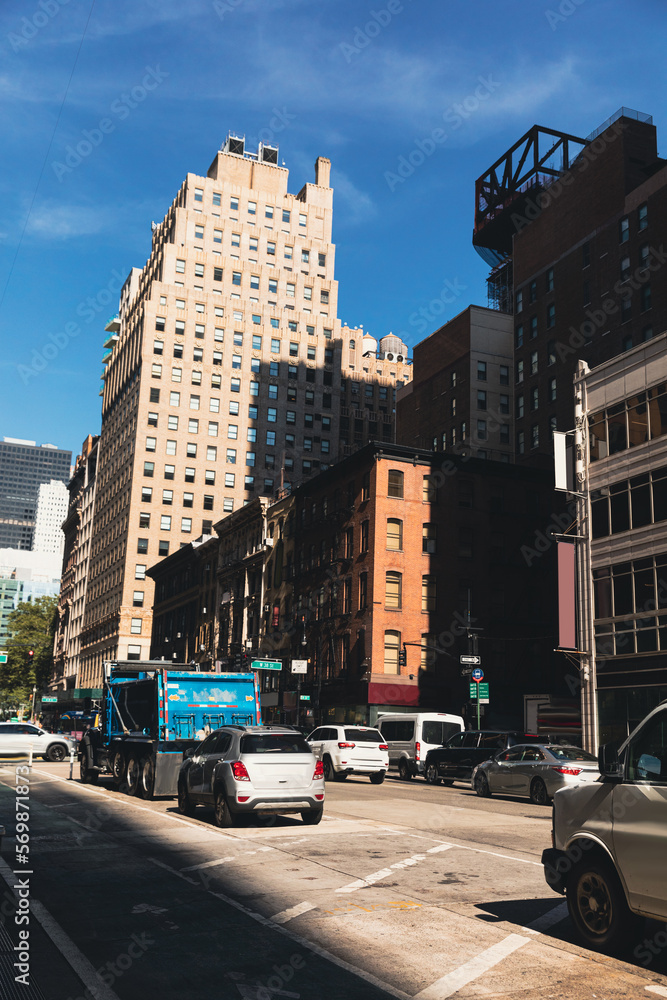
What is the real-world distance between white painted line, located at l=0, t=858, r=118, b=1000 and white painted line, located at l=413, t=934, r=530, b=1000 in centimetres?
221

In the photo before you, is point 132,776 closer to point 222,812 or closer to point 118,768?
point 118,768

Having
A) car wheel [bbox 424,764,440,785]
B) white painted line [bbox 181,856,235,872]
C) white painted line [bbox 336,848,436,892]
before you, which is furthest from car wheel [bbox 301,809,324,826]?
car wheel [bbox 424,764,440,785]

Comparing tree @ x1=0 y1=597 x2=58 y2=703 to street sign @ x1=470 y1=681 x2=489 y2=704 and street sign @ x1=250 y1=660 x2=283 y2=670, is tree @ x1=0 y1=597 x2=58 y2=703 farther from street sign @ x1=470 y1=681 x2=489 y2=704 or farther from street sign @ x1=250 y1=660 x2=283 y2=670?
street sign @ x1=470 y1=681 x2=489 y2=704

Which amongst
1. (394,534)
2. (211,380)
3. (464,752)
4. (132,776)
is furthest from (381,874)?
(211,380)

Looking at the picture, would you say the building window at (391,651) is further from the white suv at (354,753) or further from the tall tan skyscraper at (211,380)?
the tall tan skyscraper at (211,380)

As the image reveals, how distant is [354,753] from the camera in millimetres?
31750

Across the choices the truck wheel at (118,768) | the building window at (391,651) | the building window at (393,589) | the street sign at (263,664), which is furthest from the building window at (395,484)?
the truck wheel at (118,768)

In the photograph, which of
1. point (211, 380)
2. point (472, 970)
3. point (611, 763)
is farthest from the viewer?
point (211, 380)

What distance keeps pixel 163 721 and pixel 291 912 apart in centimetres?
1320

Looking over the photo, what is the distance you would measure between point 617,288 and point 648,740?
6290cm

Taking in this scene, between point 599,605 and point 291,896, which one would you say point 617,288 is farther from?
point 291,896

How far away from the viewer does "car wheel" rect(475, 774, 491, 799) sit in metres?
26.2

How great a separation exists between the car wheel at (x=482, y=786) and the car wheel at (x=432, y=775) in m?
5.51

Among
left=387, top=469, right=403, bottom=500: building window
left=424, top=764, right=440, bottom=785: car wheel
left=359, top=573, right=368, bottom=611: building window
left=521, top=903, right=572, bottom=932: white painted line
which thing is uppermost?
left=387, top=469, right=403, bottom=500: building window
